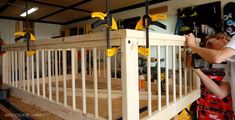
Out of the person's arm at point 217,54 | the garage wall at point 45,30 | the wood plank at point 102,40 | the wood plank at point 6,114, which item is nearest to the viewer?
the wood plank at point 102,40

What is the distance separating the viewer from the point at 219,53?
1.02 meters

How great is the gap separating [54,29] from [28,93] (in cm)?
636

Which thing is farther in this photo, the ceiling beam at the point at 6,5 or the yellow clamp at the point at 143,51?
the ceiling beam at the point at 6,5

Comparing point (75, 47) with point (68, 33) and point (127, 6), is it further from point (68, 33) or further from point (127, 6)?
point (68, 33)

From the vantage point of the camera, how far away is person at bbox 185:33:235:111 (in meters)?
Answer: 1.02

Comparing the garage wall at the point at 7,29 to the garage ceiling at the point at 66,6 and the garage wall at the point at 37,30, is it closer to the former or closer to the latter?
the garage wall at the point at 37,30

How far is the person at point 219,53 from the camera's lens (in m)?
1.02

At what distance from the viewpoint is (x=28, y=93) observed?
4.97 ft

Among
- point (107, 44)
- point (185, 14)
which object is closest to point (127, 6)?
point (185, 14)

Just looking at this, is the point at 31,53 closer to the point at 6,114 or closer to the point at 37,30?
the point at 6,114

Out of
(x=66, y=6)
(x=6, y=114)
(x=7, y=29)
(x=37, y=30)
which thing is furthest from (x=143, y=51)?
(x=37, y=30)

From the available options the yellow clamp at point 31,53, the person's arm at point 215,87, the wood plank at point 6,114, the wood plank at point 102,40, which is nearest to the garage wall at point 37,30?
the wood plank at point 6,114

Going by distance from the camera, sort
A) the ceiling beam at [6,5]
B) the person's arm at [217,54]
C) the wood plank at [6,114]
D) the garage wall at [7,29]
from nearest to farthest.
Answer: the person's arm at [217,54], the wood plank at [6,114], the ceiling beam at [6,5], the garage wall at [7,29]

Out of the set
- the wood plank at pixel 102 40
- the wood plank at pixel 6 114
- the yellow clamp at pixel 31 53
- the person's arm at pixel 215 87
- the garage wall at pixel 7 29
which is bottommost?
the wood plank at pixel 6 114
